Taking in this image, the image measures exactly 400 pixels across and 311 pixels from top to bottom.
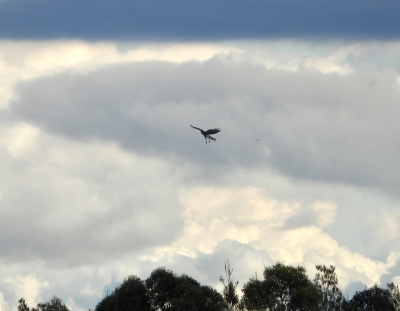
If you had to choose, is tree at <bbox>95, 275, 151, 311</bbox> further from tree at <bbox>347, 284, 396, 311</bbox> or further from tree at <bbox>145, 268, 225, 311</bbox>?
tree at <bbox>347, 284, 396, 311</bbox>

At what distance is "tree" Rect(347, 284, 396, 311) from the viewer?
529ft

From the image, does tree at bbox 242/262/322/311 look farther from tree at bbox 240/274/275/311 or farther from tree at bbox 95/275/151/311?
tree at bbox 95/275/151/311

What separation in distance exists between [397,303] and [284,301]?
68.3 ft

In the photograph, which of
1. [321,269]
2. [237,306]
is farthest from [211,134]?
[321,269]

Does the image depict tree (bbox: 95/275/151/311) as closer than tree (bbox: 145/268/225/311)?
No

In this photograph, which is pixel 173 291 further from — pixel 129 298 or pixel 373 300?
pixel 373 300

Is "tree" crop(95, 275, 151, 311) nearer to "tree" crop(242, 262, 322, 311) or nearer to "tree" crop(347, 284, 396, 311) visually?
"tree" crop(242, 262, 322, 311)

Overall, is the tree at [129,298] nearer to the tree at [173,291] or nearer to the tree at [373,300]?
the tree at [173,291]

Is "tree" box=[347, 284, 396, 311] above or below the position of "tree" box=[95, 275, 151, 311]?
below

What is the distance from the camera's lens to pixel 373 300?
537 ft

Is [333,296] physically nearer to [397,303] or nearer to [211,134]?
[397,303]

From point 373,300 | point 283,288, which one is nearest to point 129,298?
point 283,288

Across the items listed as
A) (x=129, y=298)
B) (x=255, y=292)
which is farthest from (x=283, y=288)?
(x=129, y=298)

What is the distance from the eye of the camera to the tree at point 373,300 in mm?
161125
